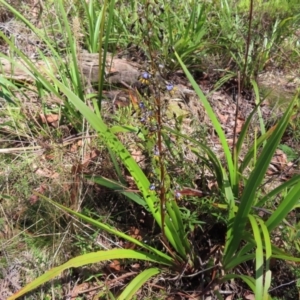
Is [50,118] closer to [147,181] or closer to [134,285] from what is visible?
[147,181]

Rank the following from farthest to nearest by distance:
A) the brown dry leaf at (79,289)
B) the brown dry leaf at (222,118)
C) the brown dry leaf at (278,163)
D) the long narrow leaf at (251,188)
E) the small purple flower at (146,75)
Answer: the brown dry leaf at (222,118) → the brown dry leaf at (278,163) → the brown dry leaf at (79,289) → the long narrow leaf at (251,188) → the small purple flower at (146,75)

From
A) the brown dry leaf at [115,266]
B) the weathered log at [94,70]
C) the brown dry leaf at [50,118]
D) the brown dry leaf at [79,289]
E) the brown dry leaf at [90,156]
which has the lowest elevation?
the brown dry leaf at [79,289]

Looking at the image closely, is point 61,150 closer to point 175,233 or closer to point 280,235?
point 175,233

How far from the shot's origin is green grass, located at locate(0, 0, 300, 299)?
4.73 feet

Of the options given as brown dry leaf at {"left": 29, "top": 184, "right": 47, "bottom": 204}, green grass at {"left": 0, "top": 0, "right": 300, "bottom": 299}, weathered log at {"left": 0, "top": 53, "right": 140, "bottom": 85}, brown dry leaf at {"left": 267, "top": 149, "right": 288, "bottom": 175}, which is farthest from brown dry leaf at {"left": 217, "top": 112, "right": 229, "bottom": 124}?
brown dry leaf at {"left": 29, "top": 184, "right": 47, "bottom": 204}

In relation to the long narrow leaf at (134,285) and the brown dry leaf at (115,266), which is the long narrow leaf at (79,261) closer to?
the long narrow leaf at (134,285)

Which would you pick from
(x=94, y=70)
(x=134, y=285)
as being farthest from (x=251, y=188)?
(x=94, y=70)

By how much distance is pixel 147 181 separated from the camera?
161 centimetres

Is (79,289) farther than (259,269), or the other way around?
(79,289)

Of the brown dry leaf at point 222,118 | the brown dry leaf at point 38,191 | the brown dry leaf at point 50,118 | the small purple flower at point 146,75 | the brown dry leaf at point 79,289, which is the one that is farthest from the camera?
the brown dry leaf at point 222,118

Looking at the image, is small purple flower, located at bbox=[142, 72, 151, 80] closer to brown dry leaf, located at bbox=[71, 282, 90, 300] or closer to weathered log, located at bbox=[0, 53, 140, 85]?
brown dry leaf, located at bbox=[71, 282, 90, 300]

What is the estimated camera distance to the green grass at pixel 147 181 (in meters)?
1.44

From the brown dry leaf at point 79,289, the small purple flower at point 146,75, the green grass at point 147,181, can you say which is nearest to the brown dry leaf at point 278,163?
the green grass at point 147,181

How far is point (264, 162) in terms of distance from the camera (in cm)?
141
